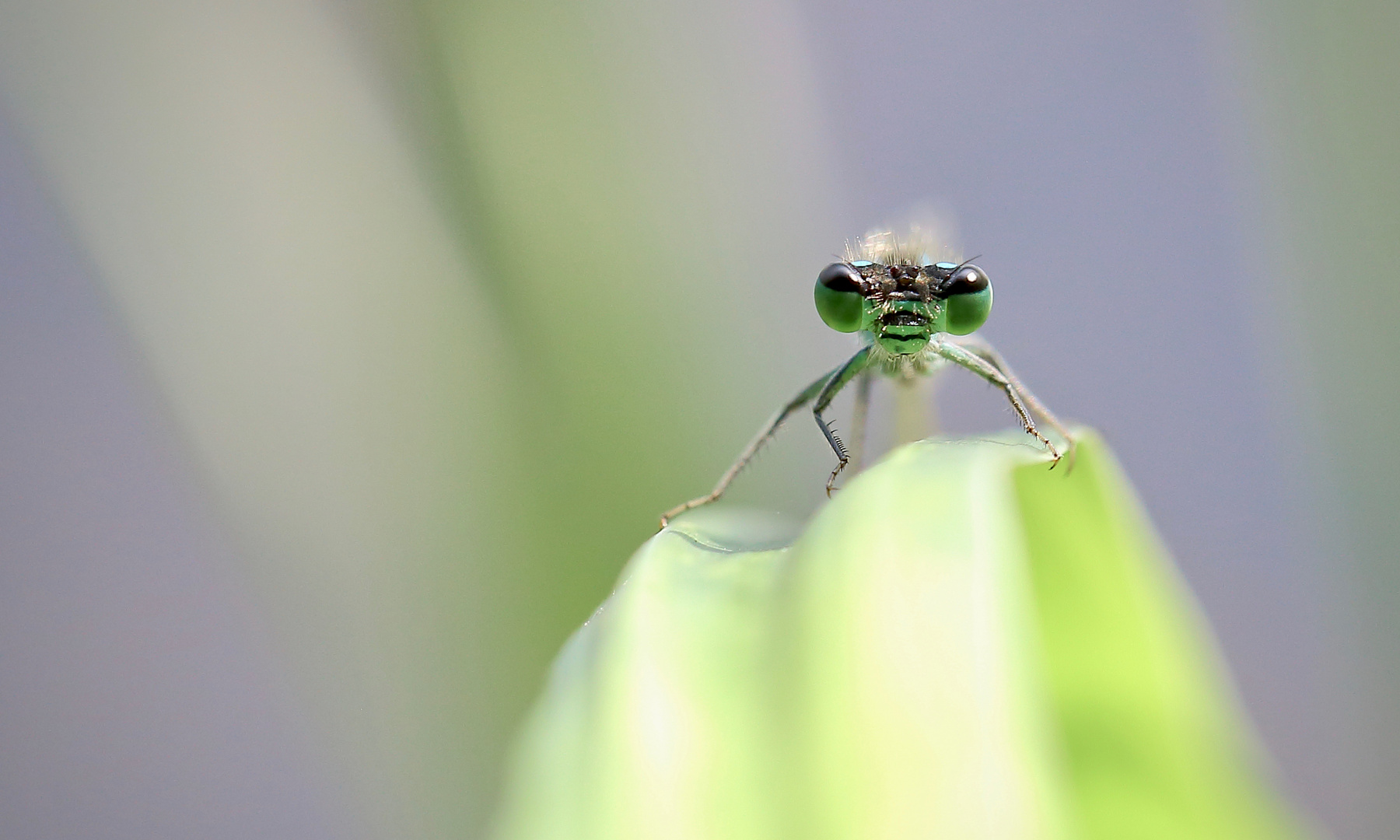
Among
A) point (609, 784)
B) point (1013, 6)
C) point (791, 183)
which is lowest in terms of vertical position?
point (609, 784)

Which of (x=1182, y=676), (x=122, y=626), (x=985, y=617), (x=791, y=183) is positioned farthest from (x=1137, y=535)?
(x=122, y=626)

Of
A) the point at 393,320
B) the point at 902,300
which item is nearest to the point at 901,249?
the point at 902,300

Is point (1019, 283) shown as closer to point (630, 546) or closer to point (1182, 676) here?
point (630, 546)

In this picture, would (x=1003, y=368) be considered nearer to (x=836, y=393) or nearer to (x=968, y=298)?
(x=968, y=298)

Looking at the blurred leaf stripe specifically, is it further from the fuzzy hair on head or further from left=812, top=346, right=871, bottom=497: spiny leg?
→ the fuzzy hair on head

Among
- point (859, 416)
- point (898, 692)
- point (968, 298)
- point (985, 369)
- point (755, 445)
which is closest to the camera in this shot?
point (898, 692)

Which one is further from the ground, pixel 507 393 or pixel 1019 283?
pixel 507 393

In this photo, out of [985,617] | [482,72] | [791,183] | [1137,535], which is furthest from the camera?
[791,183]
